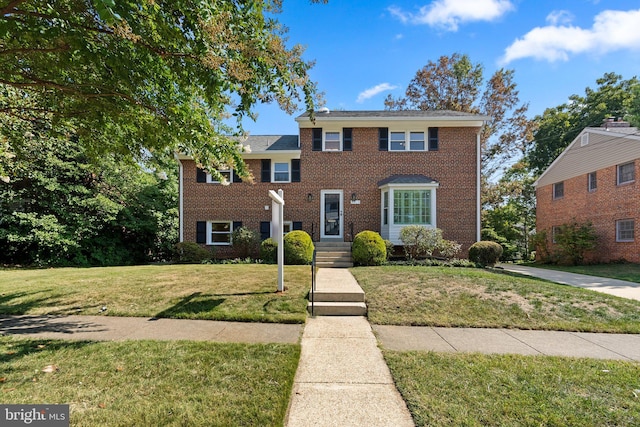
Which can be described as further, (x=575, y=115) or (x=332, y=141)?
(x=575, y=115)

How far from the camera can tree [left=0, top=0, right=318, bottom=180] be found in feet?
12.2

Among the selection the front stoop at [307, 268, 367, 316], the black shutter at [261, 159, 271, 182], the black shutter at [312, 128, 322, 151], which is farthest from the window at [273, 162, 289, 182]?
the front stoop at [307, 268, 367, 316]

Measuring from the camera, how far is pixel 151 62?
454 cm

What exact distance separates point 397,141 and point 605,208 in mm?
10769

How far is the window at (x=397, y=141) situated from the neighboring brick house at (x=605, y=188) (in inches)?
394

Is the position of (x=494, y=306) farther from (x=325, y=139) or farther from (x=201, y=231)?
(x=201, y=231)

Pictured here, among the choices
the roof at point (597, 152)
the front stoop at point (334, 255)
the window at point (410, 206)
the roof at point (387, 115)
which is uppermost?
the roof at point (387, 115)

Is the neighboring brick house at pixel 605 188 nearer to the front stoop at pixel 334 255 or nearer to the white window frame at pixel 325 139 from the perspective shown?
the front stoop at pixel 334 255

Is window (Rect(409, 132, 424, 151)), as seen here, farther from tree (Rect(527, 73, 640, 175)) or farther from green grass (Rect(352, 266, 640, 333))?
tree (Rect(527, 73, 640, 175))

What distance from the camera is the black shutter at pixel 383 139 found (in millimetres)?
15164

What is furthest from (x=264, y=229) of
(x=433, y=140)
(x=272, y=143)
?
(x=433, y=140)

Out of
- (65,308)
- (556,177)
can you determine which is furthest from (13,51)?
(556,177)

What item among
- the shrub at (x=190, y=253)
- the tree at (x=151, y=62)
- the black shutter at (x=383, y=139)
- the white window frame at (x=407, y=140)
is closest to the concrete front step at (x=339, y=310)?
the tree at (x=151, y=62)

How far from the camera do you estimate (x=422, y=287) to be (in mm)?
7285
